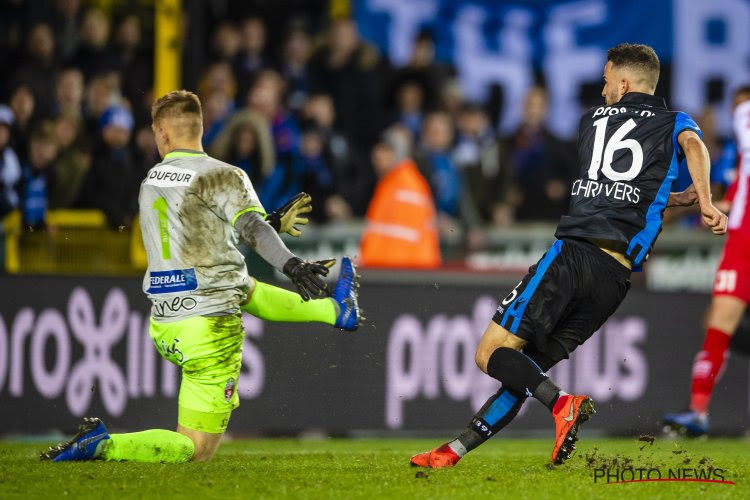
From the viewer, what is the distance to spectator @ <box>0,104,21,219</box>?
36.6ft

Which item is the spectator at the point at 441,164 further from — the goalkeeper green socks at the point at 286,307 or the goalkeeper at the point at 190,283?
the goalkeeper at the point at 190,283

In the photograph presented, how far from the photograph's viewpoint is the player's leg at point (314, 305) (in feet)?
24.7

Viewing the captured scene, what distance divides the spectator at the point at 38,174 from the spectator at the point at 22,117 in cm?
7

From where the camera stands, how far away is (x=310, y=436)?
10281 millimetres

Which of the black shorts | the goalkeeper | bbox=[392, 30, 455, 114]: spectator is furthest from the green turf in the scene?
bbox=[392, 30, 455, 114]: spectator

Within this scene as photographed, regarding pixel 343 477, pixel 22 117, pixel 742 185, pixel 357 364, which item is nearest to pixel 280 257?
pixel 343 477

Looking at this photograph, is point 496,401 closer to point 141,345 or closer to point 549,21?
point 141,345

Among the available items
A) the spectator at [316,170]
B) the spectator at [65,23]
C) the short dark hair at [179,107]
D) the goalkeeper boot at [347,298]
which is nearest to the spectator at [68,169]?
the spectator at [65,23]

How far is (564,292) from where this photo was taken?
264 inches

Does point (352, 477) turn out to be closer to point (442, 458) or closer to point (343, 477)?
point (343, 477)

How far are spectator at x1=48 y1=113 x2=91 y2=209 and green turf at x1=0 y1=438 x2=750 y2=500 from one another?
3.61 m

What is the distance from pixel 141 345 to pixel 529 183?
18.9 feet

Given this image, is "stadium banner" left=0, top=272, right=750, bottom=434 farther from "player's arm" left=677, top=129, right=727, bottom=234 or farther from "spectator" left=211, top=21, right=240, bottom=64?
"player's arm" left=677, top=129, right=727, bottom=234

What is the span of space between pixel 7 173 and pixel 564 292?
6037mm
